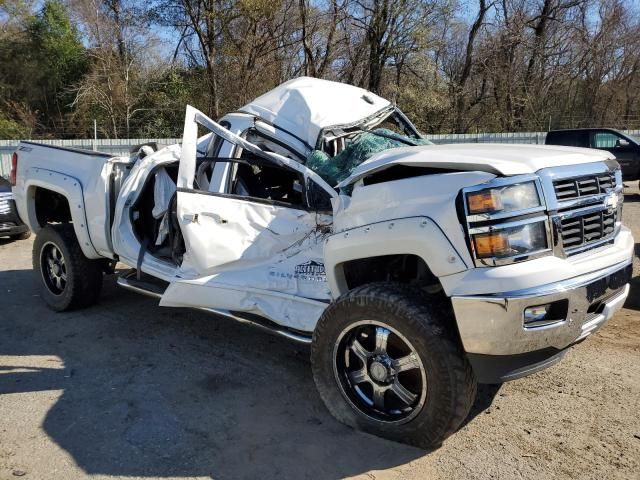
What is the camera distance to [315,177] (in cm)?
395

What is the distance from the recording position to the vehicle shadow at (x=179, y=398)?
320cm

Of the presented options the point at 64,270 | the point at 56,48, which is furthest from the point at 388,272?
the point at 56,48

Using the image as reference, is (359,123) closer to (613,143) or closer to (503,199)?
(503,199)

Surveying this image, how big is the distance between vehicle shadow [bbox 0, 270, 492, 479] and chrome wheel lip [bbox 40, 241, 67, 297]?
344 millimetres

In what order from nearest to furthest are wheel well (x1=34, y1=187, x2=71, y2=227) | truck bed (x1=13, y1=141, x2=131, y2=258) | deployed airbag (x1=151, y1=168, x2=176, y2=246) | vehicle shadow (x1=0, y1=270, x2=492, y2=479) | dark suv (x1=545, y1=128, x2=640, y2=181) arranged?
vehicle shadow (x1=0, y1=270, x2=492, y2=479) → deployed airbag (x1=151, y1=168, x2=176, y2=246) → truck bed (x1=13, y1=141, x2=131, y2=258) → wheel well (x1=34, y1=187, x2=71, y2=227) → dark suv (x1=545, y1=128, x2=640, y2=181)

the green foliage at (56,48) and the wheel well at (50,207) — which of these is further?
the green foliage at (56,48)

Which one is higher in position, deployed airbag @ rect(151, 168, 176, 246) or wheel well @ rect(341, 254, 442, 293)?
deployed airbag @ rect(151, 168, 176, 246)

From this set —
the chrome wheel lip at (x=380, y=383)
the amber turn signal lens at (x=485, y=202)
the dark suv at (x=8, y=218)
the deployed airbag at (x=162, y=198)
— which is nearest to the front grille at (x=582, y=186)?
the amber turn signal lens at (x=485, y=202)

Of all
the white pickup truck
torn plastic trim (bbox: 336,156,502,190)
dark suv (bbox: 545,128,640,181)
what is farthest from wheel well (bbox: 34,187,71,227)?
dark suv (bbox: 545,128,640,181)

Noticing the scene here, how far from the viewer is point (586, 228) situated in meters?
3.19

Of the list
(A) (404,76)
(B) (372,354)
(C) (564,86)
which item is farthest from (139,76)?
(B) (372,354)

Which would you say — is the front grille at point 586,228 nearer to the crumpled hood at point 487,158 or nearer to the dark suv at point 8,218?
the crumpled hood at point 487,158

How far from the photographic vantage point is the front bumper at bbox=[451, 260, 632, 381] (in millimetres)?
2773

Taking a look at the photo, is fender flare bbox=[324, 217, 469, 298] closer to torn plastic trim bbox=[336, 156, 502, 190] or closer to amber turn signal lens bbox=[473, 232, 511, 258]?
amber turn signal lens bbox=[473, 232, 511, 258]
